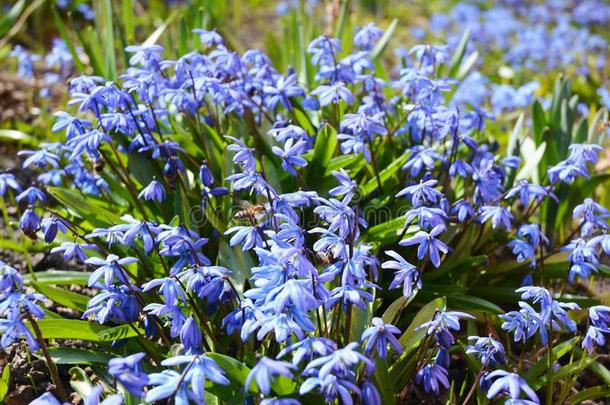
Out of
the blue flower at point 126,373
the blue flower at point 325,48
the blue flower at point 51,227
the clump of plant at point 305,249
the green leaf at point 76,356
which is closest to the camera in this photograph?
the blue flower at point 126,373

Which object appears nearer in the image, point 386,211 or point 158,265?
point 158,265

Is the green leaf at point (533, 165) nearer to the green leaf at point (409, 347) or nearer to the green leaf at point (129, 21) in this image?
the green leaf at point (409, 347)

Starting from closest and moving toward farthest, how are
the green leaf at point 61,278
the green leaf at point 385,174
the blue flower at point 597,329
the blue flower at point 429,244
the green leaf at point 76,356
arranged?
the blue flower at point 429,244 → the blue flower at point 597,329 → the green leaf at point 76,356 → the green leaf at point 61,278 → the green leaf at point 385,174

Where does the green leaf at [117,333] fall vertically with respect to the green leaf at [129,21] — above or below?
below

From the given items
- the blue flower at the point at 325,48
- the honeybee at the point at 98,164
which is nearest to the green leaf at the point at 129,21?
the blue flower at the point at 325,48

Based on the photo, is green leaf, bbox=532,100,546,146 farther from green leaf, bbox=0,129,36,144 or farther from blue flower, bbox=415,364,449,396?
green leaf, bbox=0,129,36,144

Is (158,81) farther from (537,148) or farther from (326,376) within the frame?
(537,148)

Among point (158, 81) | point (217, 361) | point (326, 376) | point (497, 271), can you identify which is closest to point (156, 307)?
point (217, 361)

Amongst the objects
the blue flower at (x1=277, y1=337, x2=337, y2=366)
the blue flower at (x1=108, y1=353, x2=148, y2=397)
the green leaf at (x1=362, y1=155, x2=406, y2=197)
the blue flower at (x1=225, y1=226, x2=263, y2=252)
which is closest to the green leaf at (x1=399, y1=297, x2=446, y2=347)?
the blue flower at (x1=277, y1=337, x2=337, y2=366)
